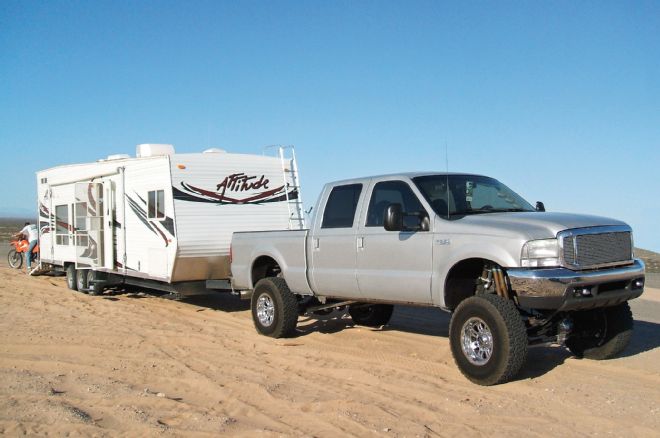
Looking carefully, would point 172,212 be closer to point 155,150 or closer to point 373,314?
point 155,150

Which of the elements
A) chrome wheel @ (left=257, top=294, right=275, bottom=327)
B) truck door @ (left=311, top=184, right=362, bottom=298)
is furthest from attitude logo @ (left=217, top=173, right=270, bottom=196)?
truck door @ (left=311, top=184, right=362, bottom=298)

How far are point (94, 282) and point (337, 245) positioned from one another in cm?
781

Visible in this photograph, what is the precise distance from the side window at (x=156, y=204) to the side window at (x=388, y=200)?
16.2 feet

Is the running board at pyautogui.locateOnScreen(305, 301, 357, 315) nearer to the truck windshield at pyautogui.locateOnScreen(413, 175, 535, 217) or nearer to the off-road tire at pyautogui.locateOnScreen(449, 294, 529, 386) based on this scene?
the truck windshield at pyautogui.locateOnScreen(413, 175, 535, 217)

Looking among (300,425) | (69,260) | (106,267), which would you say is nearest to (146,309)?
(106,267)

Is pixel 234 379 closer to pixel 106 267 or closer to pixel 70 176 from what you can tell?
pixel 106 267

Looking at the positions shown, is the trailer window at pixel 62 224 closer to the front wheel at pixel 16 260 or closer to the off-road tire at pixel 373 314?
the front wheel at pixel 16 260

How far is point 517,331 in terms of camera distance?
6.21 metres

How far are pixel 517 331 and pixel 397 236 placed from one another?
1.84 m

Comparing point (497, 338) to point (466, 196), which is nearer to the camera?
point (497, 338)

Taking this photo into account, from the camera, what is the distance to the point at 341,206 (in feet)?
28.0

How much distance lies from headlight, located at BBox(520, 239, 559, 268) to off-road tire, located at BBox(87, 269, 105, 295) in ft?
34.0

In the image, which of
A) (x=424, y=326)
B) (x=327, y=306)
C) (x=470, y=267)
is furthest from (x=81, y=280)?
(x=470, y=267)

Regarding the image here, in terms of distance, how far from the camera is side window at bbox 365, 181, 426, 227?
25.0 feet
